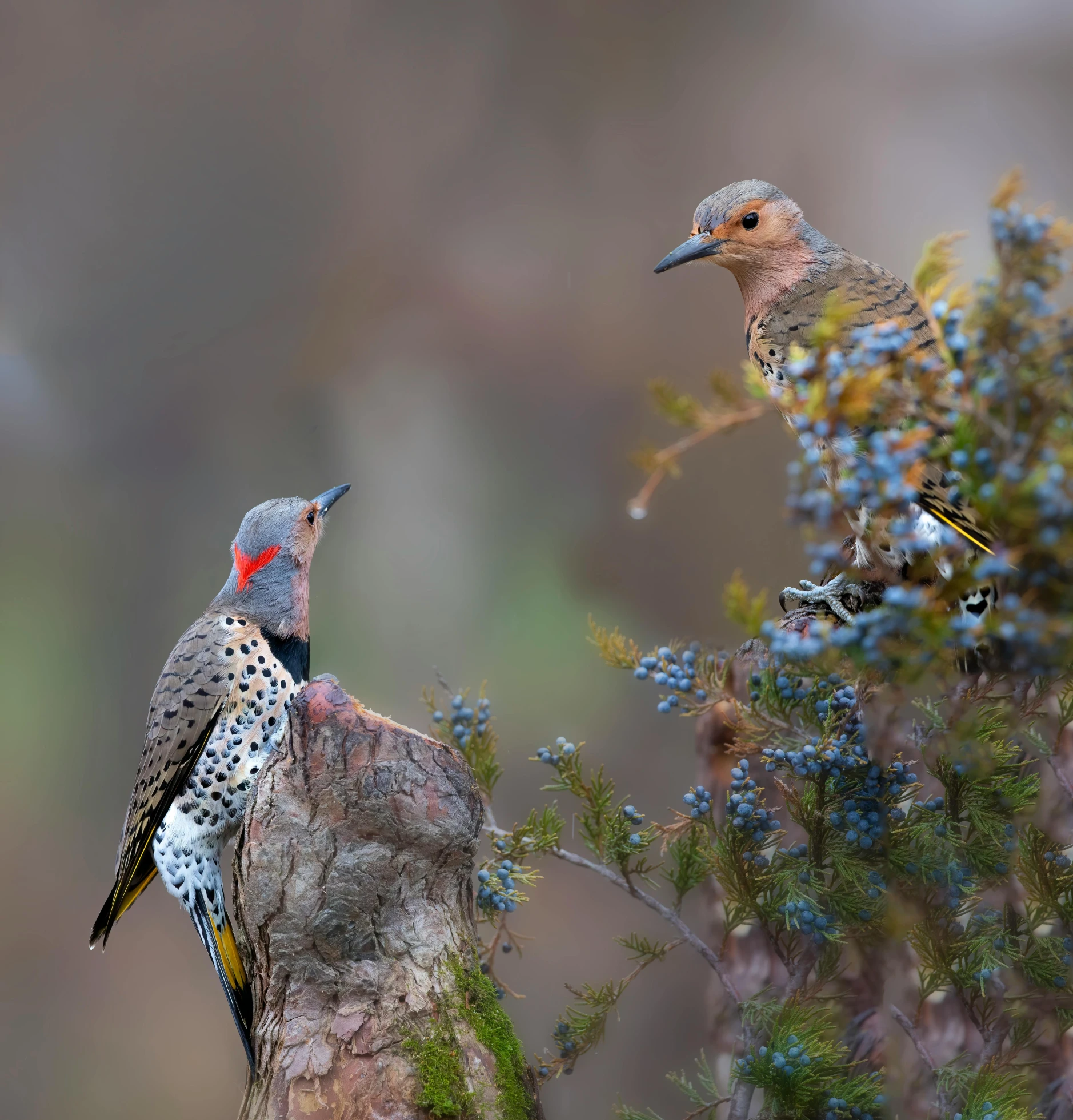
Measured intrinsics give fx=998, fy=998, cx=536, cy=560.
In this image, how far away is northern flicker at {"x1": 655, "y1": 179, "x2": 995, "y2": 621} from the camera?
1622mm

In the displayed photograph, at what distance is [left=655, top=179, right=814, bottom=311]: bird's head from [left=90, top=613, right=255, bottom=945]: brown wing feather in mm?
1021

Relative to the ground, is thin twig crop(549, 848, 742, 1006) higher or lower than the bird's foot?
lower

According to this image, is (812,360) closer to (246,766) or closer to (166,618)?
(246,766)

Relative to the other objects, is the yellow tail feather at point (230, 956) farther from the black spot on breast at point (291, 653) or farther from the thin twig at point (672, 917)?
the thin twig at point (672, 917)

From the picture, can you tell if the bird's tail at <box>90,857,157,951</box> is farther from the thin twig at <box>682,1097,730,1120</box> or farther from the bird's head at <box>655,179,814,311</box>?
the bird's head at <box>655,179,814,311</box>

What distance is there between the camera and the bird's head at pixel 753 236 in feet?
5.56

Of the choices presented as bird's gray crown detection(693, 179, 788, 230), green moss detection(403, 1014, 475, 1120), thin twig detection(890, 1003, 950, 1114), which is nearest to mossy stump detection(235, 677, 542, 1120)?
green moss detection(403, 1014, 475, 1120)

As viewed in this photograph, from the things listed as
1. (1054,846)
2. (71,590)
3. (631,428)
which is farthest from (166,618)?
(1054,846)

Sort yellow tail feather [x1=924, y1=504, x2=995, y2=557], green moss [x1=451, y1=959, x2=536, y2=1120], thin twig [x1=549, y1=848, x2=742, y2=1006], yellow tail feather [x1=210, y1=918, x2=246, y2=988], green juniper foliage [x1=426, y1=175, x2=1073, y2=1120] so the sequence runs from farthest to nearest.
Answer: yellow tail feather [x1=210, y1=918, x2=246, y2=988], thin twig [x1=549, y1=848, x2=742, y2=1006], green moss [x1=451, y1=959, x2=536, y2=1120], yellow tail feather [x1=924, y1=504, x2=995, y2=557], green juniper foliage [x1=426, y1=175, x2=1073, y2=1120]

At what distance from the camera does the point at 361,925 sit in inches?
55.2

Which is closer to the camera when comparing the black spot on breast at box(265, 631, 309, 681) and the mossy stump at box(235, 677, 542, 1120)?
the mossy stump at box(235, 677, 542, 1120)

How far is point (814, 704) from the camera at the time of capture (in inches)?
54.5

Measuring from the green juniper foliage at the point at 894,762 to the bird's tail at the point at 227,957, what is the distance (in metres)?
0.40

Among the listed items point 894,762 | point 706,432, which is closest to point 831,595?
point 894,762
